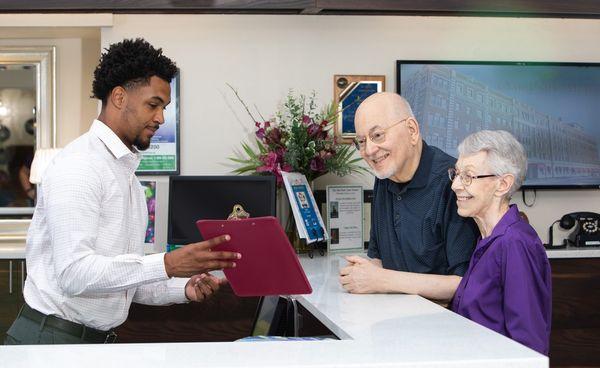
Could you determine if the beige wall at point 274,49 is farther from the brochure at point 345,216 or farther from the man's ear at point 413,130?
the man's ear at point 413,130

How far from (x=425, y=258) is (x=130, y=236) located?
0.91m

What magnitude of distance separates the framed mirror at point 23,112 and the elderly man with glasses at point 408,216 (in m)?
3.43

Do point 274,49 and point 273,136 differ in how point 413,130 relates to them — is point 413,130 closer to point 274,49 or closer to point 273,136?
point 273,136

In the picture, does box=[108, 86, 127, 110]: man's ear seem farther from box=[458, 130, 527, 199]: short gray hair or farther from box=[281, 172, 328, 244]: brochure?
box=[281, 172, 328, 244]: brochure

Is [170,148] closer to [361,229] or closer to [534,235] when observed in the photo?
[361,229]

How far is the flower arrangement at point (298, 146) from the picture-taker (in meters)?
4.35

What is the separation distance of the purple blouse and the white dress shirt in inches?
33.1

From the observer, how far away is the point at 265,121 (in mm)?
4676

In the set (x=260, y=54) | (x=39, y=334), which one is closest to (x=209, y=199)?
(x=260, y=54)

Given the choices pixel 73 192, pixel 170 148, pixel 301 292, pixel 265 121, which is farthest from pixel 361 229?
pixel 73 192

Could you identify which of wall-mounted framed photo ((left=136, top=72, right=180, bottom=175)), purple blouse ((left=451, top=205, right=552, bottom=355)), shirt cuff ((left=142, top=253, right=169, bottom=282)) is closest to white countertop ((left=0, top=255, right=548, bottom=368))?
purple blouse ((left=451, top=205, right=552, bottom=355))

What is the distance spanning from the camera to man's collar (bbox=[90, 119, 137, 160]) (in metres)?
2.39

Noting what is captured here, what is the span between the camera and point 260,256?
7.52 feet

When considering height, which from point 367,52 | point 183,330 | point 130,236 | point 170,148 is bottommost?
point 183,330
